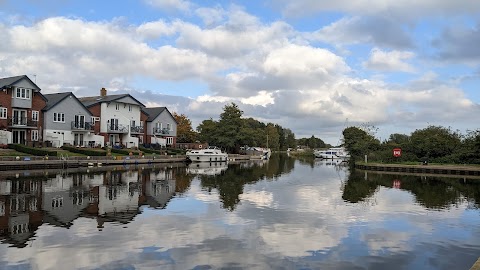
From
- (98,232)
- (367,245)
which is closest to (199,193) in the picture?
(98,232)

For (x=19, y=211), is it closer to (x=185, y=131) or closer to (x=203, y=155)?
(x=203, y=155)

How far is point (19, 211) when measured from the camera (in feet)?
61.8

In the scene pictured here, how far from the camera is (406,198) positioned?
91.9 feet

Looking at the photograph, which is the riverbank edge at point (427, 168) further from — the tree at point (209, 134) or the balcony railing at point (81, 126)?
the balcony railing at point (81, 126)

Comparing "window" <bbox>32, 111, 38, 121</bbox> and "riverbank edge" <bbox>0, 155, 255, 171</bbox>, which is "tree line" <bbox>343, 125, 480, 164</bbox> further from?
"window" <bbox>32, 111, 38, 121</bbox>

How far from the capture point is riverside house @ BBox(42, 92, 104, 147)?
59.6 metres

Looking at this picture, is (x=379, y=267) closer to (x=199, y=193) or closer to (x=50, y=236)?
(x=50, y=236)

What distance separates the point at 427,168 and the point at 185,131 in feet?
194

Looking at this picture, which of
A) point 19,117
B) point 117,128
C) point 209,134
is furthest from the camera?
point 209,134

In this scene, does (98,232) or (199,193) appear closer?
(98,232)

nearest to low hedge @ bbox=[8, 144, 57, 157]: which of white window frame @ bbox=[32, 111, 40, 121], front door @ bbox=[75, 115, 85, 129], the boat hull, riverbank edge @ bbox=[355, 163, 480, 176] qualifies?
white window frame @ bbox=[32, 111, 40, 121]

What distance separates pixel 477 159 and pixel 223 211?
48532mm

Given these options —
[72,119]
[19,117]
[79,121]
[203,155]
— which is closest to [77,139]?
[79,121]

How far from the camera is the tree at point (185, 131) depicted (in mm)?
101562
